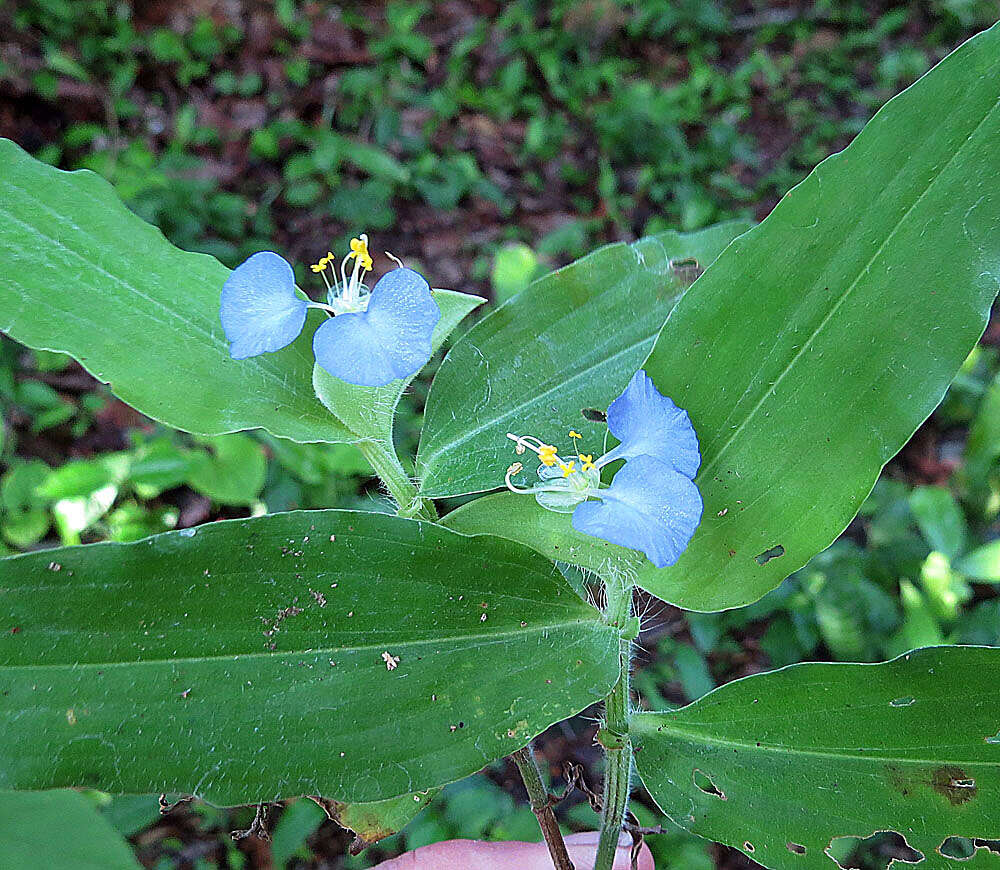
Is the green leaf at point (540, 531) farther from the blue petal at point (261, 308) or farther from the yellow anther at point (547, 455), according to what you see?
the blue petal at point (261, 308)

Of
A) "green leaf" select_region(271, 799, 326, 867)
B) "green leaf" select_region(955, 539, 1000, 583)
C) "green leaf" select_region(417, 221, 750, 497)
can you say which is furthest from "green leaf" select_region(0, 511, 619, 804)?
"green leaf" select_region(955, 539, 1000, 583)

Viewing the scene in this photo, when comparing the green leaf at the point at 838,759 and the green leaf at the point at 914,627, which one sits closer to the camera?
the green leaf at the point at 838,759

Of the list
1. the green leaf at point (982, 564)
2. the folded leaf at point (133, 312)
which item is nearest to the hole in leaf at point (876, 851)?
the green leaf at point (982, 564)

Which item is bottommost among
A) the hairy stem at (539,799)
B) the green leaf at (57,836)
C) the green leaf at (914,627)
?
the green leaf at (914,627)

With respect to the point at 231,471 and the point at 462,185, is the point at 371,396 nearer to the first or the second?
the point at 231,471

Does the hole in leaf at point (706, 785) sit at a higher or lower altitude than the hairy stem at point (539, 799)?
higher

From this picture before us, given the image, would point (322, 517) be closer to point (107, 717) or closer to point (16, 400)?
point (107, 717)

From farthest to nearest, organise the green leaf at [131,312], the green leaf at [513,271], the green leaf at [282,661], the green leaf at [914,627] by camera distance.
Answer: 1. the green leaf at [513,271]
2. the green leaf at [914,627]
3. the green leaf at [131,312]
4. the green leaf at [282,661]

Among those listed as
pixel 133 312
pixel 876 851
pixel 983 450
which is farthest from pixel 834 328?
pixel 983 450
